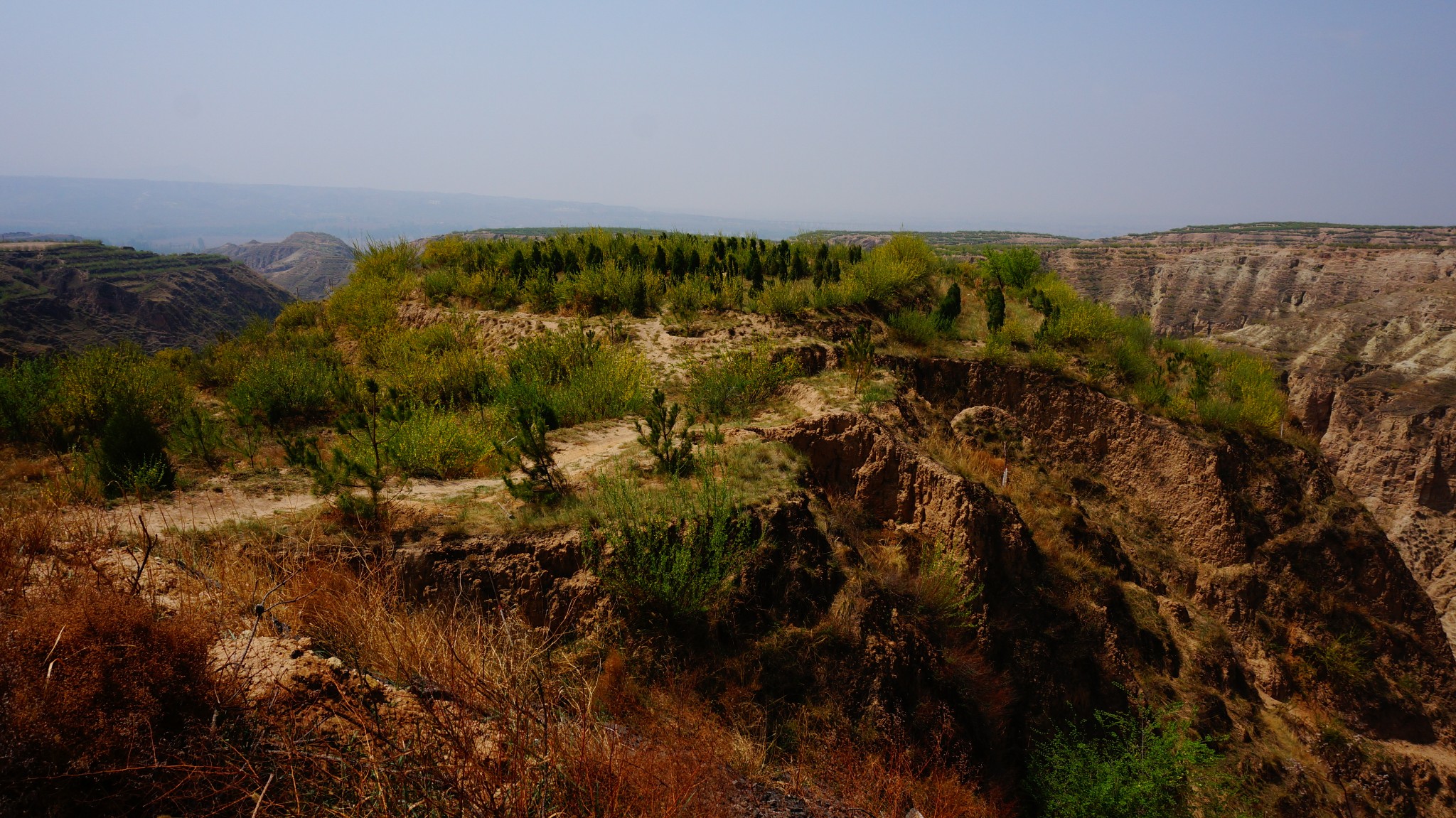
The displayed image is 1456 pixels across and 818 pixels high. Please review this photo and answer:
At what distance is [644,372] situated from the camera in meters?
10.2

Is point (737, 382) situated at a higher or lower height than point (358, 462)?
higher

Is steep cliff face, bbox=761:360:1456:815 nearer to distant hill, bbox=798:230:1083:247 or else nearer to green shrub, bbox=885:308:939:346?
green shrub, bbox=885:308:939:346

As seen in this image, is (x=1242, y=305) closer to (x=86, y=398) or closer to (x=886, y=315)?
(x=886, y=315)

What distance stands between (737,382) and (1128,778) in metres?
6.48

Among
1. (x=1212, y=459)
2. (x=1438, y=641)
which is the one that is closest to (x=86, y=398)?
(x=1212, y=459)

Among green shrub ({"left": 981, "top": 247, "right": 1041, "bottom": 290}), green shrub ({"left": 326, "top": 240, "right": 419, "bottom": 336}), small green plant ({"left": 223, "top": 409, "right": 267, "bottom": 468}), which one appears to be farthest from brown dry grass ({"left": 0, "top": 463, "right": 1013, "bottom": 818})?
green shrub ({"left": 981, "top": 247, "right": 1041, "bottom": 290})

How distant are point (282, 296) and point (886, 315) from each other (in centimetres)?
7058

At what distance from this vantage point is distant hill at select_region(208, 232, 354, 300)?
7181cm

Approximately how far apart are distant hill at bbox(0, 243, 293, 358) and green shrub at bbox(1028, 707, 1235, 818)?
38.4 metres

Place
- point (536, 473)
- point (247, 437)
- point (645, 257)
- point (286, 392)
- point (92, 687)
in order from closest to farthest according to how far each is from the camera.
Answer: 1. point (92, 687)
2. point (536, 473)
3. point (247, 437)
4. point (286, 392)
5. point (645, 257)

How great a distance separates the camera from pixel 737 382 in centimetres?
930

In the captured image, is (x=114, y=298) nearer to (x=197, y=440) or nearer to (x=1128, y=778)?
(x=197, y=440)

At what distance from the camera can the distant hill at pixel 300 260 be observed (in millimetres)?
71812

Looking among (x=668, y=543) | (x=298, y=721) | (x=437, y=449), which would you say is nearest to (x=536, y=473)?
(x=437, y=449)
